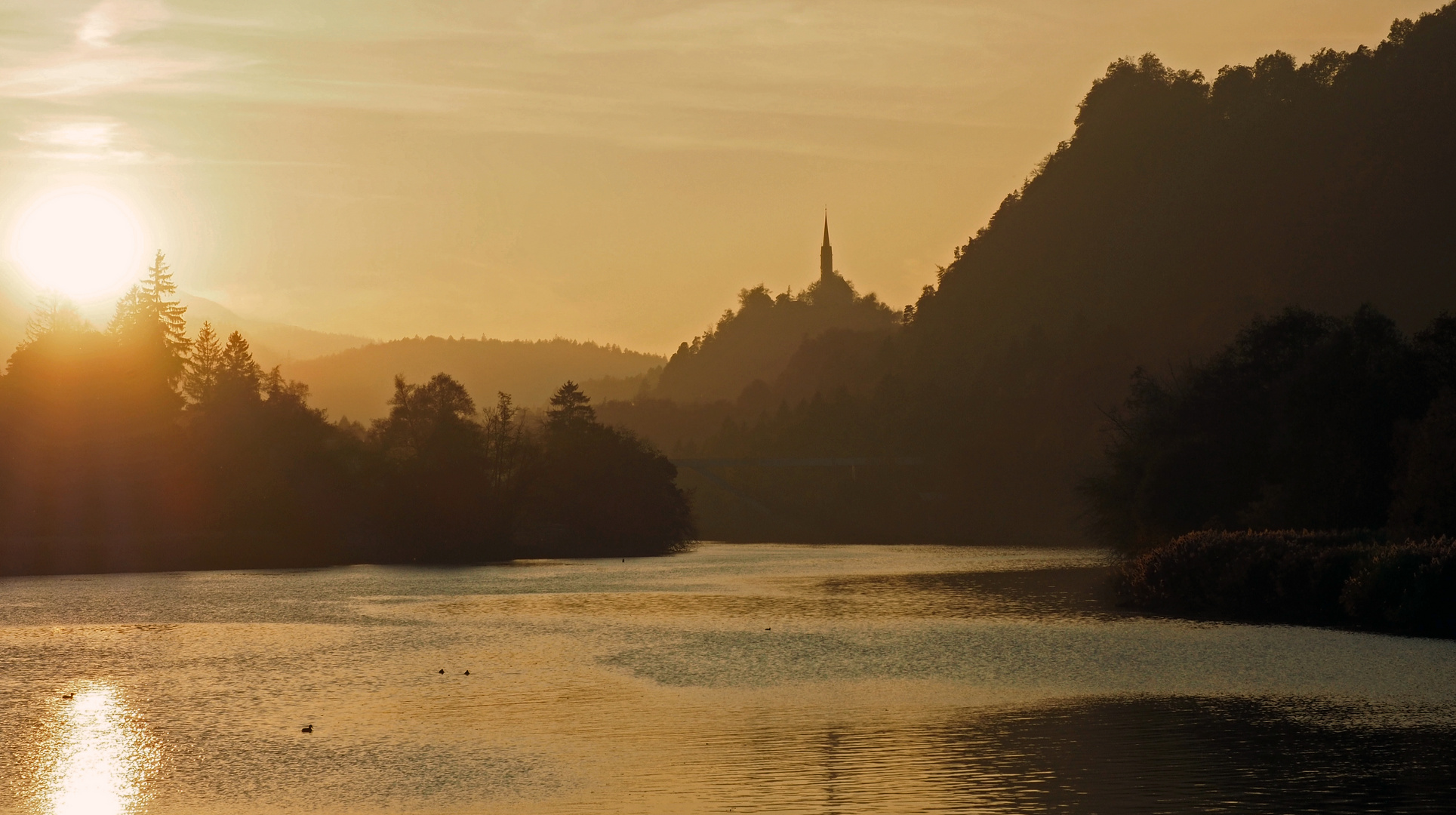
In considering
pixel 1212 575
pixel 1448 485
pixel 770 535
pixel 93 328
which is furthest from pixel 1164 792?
pixel 770 535

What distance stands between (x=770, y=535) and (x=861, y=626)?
421 ft

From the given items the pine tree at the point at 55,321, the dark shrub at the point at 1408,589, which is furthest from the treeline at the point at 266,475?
the dark shrub at the point at 1408,589

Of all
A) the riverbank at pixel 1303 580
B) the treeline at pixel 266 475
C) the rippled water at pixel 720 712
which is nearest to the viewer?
the rippled water at pixel 720 712

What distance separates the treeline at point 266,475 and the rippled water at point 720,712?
53016 mm

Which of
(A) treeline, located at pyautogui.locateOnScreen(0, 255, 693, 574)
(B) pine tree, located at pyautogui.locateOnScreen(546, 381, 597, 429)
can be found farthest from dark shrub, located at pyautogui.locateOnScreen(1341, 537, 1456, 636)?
(B) pine tree, located at pyautogui.locateOnScreen(546, 381, 597, 429)

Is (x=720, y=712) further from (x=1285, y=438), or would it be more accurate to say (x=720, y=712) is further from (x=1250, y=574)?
(x=1285, y=438)

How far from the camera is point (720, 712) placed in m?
31.9

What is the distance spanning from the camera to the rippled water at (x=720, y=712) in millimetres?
23406

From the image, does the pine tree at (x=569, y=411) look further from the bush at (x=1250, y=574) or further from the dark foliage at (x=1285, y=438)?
the bush at (x=1250, y=574)

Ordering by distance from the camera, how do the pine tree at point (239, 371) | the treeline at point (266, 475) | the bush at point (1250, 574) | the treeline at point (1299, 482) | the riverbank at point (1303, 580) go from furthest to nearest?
1. the pine tree at point (239, 371)
2. the treeline at point (266, 475)
3. the bush at point (1250, 574)
4. the treeline at point (1299, 482)
5. the riverbank at point (1303, 580)

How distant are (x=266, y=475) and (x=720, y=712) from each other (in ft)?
304

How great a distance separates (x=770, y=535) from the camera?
180250mm

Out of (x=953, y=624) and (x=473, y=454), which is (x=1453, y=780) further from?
(x=473, y=454)

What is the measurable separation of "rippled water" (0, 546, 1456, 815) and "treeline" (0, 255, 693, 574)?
2087 inches
